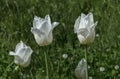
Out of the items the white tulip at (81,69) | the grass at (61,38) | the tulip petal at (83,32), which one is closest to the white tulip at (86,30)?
the tulip petal at (83,32)

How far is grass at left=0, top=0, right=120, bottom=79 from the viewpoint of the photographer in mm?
3076

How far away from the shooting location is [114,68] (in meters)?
3.03

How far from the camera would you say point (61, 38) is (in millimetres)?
3500

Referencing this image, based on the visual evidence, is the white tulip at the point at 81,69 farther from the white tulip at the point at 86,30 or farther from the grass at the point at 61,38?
the grass at the point at 61,38

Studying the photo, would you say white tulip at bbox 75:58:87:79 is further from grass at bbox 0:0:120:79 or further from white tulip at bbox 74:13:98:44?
grass at bbox 0:0:120:79

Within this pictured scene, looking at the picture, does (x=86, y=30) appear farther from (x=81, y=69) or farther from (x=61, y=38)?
(x=61, y=38)

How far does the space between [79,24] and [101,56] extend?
117 cm

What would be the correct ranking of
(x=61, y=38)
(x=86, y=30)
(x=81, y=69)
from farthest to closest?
1. (x=61, y=38)
2. (x=81, y=69)
3. (x=86, y=30)

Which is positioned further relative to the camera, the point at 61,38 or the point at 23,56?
the point at 61,38


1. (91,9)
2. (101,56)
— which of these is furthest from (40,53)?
(91,9)

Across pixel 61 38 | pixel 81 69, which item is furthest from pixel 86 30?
pixel 61 38

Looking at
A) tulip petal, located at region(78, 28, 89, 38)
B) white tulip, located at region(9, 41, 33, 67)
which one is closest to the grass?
white tulip, located at region(9, 41, 33, 67)

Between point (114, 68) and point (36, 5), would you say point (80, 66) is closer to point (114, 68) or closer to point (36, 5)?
point (114, 68)

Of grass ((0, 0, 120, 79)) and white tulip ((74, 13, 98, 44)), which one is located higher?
grass ((0, 0, 120, 79))
